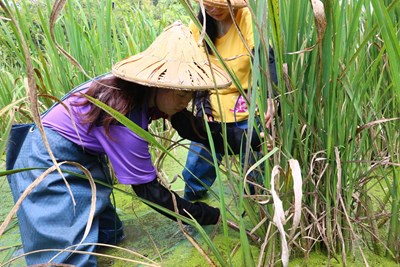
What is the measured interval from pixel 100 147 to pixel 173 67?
1.26 feet

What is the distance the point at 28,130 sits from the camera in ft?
3.85

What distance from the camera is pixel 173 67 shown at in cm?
86

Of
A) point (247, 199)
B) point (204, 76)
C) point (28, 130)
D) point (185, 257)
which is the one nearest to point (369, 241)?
point (247, 199)

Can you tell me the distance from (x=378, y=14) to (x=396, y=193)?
1.58ft

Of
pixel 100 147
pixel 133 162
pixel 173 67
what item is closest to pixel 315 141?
pixel 173 67

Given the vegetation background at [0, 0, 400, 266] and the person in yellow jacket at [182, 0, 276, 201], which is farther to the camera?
the person in yellow jacket at [182, 0, 276, 201]

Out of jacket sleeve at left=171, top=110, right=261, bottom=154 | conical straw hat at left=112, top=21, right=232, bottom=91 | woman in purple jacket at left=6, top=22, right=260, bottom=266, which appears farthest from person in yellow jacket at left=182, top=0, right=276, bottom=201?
conical straw hat at left=112, top=21, right=232, bottom=91

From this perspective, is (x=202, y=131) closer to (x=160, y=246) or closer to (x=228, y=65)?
(x=228, y=65)

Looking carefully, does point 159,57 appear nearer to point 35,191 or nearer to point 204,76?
point 204,76

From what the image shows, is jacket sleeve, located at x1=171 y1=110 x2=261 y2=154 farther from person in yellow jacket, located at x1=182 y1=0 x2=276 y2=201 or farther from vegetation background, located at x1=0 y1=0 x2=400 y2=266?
vegetation background, located at x1=0 y1=0 x2=400 y2=266

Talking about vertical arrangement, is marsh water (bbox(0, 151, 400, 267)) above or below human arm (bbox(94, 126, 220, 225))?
below

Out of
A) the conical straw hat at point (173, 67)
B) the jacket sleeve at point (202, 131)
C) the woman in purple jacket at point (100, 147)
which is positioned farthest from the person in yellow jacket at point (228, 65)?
the conical straw hat at point (173, 67)

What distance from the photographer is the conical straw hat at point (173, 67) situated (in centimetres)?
83

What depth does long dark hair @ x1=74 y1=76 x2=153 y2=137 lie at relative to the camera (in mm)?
961
